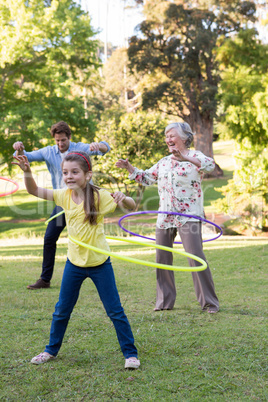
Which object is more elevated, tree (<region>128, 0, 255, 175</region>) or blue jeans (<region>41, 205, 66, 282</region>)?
tree (<region>128, 0, 255, 175</region>)

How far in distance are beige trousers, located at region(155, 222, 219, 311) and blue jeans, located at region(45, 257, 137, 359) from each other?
1623 millimetres

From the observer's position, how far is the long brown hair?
3.30m

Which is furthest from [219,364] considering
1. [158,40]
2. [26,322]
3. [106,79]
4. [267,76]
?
[106,79]

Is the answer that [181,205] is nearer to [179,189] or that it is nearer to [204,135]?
[179,189]

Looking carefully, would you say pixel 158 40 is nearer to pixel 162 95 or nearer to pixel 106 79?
pixel 162 95

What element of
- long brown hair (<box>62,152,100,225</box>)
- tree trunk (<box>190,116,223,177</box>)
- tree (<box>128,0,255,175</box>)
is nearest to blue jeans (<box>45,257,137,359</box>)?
long brown hair (<box>62,152,100,225</box>)

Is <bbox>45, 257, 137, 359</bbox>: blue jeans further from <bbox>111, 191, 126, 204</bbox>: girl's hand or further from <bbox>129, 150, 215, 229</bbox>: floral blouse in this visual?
<bbox>129, 150, 215, 229</bbox>: floral blouse

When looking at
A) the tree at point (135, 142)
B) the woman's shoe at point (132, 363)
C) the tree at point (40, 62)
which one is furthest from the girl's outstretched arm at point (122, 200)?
the tree at point (40, 62)

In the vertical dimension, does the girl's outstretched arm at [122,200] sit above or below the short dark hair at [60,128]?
below

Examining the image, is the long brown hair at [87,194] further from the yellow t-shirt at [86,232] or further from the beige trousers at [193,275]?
the beige trousers at [193,275]

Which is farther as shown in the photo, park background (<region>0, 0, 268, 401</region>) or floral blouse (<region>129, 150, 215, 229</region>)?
floral blouse (<region>129, 150, 215, 229</region>)

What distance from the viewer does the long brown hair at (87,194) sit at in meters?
3.30

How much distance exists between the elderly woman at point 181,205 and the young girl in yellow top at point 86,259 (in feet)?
4.66

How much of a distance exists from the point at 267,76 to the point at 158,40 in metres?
14.6
